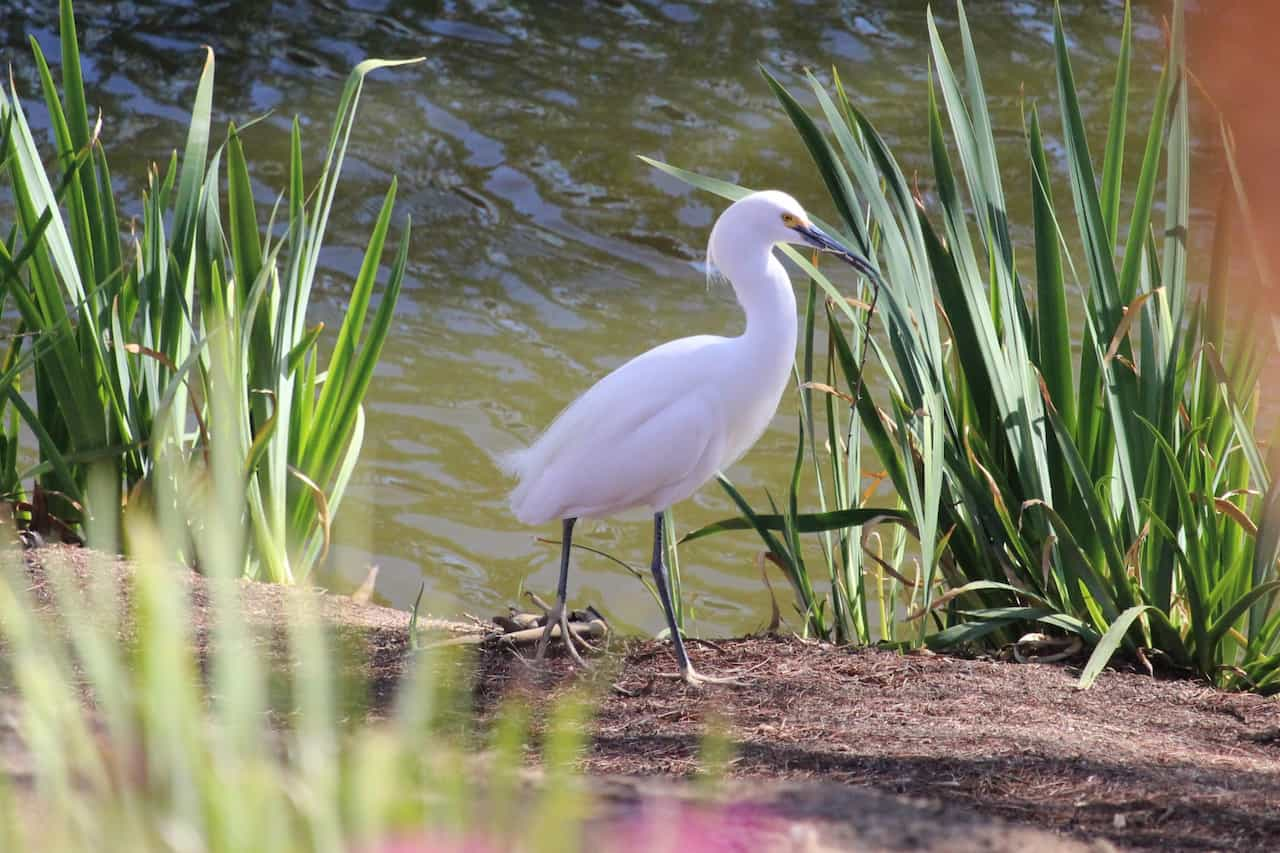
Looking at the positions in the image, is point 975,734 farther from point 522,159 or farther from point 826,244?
point 522,159

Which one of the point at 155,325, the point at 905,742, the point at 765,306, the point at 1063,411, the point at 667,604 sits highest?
the point at 765,306

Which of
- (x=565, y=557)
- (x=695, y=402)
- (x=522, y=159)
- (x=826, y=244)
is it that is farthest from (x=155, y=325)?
(x=522, y=159)

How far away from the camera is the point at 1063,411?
2869mm

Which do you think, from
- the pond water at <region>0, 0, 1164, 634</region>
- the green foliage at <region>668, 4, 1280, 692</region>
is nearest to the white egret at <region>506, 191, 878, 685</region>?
the green foliage at <region>668, 4, 1280, 692</region>

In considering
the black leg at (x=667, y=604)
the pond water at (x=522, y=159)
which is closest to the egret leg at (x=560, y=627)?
the black leg at (x=667, y=604)

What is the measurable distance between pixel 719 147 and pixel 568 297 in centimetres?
165

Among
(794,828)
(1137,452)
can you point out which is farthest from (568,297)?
(794,828)

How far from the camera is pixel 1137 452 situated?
272 centimetres

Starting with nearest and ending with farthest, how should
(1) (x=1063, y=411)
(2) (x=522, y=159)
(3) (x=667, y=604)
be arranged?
(3) (x=667, y=604) → (1) (x=1063, y=411) → (2) (x=522, y=159)

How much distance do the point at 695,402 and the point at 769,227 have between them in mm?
394

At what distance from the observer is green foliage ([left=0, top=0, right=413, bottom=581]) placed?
3021 millimetres

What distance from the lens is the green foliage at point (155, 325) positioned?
119 inches

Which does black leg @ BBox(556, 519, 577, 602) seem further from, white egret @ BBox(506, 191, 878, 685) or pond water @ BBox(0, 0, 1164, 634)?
pond water @ BBox(0, 0, 1164, 634)

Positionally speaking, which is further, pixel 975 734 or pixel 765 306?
pixel 765 306
